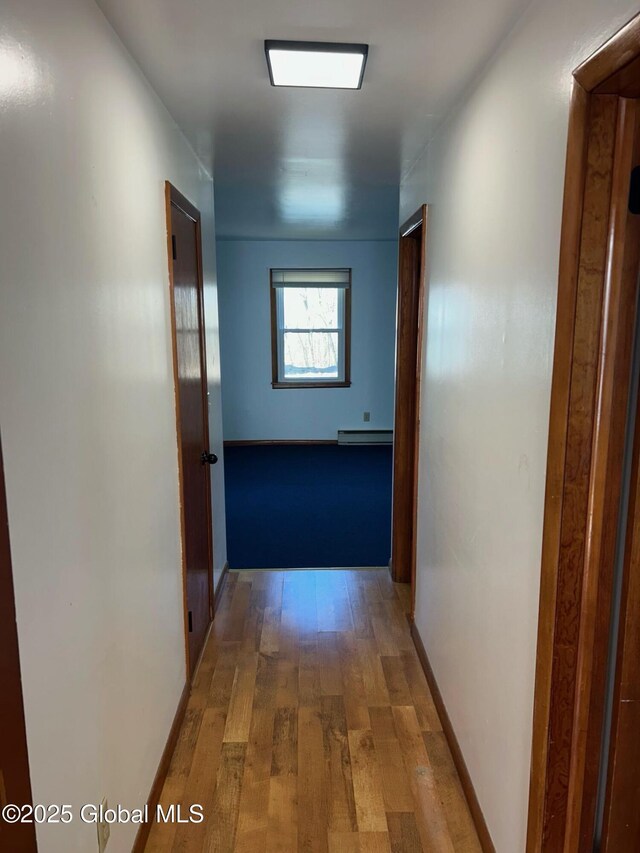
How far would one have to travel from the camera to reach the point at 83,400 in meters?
1.34

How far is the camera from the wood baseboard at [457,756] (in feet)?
5.82

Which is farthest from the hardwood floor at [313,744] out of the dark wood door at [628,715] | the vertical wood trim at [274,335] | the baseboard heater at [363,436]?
the vertical wood trim at [274,335]

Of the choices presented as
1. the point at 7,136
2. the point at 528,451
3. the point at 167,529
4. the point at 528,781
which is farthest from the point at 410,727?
the point at 7,136

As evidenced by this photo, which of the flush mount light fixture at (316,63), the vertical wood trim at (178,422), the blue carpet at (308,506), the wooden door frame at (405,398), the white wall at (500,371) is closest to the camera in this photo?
the white wall at (500,371)

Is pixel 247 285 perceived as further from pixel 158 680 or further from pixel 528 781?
pixel 528 781

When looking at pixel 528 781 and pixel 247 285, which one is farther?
pixel 247 285

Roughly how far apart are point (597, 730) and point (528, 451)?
Result: 2.16 feet

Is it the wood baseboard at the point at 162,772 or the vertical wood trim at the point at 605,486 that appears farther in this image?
the wood baseboard at the point at 162,772

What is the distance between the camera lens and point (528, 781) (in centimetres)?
144

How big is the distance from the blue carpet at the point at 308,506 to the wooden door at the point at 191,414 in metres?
1.01

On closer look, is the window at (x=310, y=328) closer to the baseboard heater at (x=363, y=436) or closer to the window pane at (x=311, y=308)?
the window pane at (x=311, y=308)

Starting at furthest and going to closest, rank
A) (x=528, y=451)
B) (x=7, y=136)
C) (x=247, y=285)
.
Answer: (x=247, y=285) < (x=528, y=451) < (x=7, y=136)

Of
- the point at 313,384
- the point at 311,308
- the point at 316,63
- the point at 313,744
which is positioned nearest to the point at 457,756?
the point at 313,744

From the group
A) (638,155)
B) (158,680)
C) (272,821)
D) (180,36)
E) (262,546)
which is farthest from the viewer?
(262,546)
